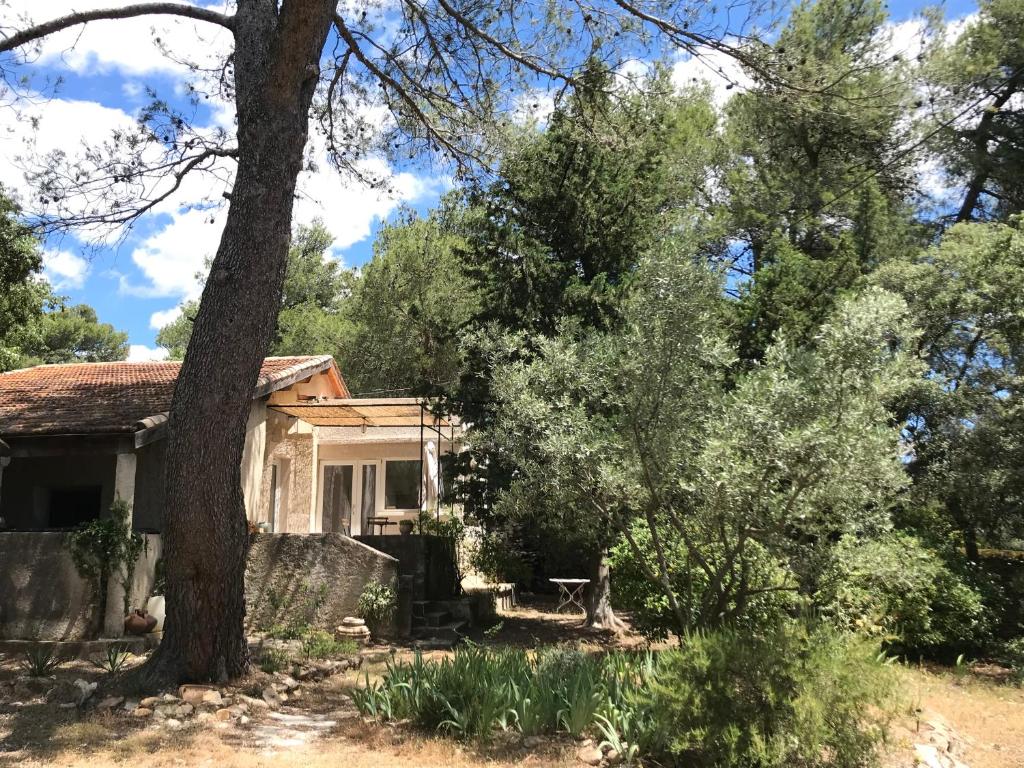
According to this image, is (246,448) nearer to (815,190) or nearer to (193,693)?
(193,693)

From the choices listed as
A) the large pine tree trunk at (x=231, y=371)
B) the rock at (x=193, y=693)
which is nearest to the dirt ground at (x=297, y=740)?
the rock at (x=193, y=693)

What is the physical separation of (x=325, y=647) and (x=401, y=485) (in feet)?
41.1

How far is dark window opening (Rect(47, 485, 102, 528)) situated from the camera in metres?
15.1

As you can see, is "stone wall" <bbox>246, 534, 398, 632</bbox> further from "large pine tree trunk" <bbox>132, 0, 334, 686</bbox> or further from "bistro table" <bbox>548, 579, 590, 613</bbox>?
"bistro table" <bbox>548, 579, 590, 613</bbox>

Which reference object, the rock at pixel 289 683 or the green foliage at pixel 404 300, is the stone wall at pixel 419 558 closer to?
the rock at pixel 289 683

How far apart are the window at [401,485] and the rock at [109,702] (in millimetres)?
15751

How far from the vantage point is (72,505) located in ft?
50.5

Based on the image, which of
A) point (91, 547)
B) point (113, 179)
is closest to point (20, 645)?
point (91, 547)

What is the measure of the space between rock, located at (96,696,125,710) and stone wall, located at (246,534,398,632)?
507 centimetres

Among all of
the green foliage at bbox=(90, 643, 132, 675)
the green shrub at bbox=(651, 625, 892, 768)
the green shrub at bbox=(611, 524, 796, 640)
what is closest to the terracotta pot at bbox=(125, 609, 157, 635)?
the green foliage at bbox=(90, 643, 132, 675)

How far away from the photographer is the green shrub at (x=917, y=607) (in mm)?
10117

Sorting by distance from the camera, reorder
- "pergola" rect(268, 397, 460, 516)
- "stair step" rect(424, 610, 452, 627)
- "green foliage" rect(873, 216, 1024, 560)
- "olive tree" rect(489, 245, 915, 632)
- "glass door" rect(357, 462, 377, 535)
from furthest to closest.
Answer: "glass door" rect(357, 462, 377, 535) → "pergola" rect(268, 397, 460, 516) → "stair step" rect(424, 610, 452, 627) → "green foliage" rect(873, 216, 1024, 560) → "olive tree" rect(489, 245, 915, 632)

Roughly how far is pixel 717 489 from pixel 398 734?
11.6ft

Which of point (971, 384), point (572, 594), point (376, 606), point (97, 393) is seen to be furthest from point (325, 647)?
point (971, 384)
